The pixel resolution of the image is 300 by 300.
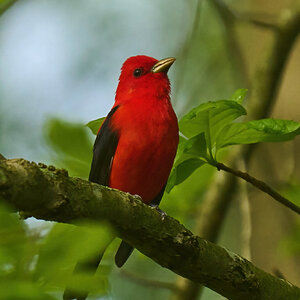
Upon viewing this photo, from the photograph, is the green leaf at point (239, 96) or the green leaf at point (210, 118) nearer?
the green leaf at point (210, 118)

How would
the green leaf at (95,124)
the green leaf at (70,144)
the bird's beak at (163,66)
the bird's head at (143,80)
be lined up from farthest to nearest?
the bird's beak at (163,66) → the bird's head at (143,80) → the green leaf at (70,144) → the green leaf at (95,124)

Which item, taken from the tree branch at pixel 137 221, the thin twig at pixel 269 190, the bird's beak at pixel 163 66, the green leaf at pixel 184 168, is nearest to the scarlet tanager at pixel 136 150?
the bird's beak at pixel 163 66

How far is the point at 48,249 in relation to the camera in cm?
109

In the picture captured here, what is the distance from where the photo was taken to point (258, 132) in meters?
2.51

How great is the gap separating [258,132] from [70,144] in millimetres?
1103

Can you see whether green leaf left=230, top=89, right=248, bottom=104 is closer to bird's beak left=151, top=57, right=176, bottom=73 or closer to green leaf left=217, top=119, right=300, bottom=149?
green leaf left=217, top=119, right=300, bottom=149

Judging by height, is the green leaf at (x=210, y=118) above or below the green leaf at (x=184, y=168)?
above

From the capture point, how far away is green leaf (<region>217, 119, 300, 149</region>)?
7.72ft

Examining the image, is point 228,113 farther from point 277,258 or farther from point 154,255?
point 277,258

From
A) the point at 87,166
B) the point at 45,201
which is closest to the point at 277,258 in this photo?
the point at 87,166

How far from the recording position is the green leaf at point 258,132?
2.35 meters

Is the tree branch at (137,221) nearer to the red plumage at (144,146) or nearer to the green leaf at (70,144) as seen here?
the green leaf at (70,144)

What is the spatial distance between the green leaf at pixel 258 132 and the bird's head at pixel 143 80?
57.2 inches

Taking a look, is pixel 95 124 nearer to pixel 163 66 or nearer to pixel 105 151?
pixel 105 151
